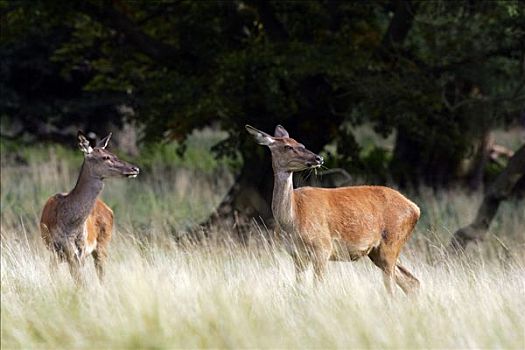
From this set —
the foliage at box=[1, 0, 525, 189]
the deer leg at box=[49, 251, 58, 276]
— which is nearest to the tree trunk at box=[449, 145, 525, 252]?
the foliage at box=[1, 0, 525, 189]

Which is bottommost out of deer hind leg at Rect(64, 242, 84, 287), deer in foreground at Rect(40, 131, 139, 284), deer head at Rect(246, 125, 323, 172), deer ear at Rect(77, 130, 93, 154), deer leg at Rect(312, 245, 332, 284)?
deer hind leg at Rect(64, 242, 84, 287)

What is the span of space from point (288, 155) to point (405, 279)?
1347mm

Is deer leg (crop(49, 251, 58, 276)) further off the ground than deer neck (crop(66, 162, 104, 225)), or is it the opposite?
deer neck (crop(66, 162, 104, 225))

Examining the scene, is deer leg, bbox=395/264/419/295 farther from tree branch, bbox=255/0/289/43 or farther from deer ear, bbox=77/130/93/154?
tree branch, bbox=255/0/289/43

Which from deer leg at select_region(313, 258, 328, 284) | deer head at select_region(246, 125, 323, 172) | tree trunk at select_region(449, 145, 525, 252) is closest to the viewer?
deer leg at select_region(313, 258, 328, 284)

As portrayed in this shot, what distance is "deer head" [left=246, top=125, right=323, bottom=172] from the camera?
30.8 ft

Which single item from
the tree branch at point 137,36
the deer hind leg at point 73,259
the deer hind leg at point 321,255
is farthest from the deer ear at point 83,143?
the tree branch at point 137,36

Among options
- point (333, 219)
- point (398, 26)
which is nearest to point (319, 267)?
point (333, 219)

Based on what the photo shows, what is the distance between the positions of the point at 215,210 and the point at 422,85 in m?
3.38

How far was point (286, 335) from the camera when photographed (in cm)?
694

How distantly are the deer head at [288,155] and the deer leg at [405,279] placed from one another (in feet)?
3.72

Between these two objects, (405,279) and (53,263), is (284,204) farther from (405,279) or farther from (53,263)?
(53,263)

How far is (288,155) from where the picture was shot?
9.47m

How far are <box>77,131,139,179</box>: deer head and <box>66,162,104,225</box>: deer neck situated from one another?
0.16 feet
